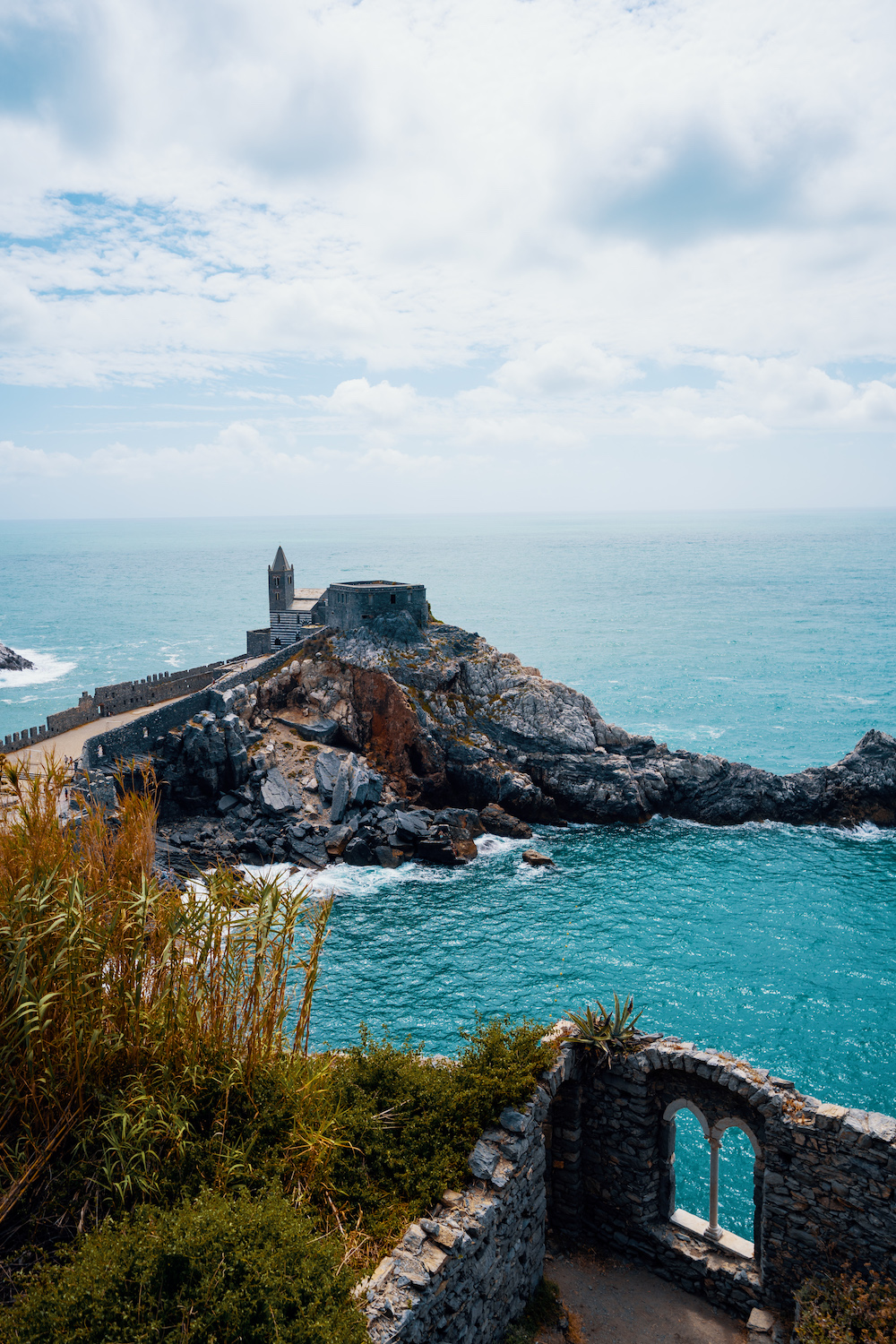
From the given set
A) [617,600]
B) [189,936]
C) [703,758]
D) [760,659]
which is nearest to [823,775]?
[703,758]

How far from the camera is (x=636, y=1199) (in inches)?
607

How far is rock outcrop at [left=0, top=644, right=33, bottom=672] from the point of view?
87125 millimetres

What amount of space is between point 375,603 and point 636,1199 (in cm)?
3890

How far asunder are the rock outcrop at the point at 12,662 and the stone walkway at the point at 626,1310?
89917 mm

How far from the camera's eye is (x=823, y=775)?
44656mm

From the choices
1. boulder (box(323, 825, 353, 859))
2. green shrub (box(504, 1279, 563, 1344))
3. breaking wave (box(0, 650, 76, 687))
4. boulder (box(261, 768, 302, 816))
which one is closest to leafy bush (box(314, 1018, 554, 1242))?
green shrub (box(504, 1279, 563, 1344))

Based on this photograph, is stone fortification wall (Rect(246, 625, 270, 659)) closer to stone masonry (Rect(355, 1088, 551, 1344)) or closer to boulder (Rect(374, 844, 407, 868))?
boulder (Rect(374, 844, 407, 868))

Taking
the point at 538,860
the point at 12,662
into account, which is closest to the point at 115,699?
the point at 538,860

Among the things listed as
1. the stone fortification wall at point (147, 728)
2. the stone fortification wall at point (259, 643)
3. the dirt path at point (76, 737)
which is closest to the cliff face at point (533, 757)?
the stone fortification wall at point (147, 728)

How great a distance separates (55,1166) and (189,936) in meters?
3.09

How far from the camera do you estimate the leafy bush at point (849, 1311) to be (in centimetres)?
1155

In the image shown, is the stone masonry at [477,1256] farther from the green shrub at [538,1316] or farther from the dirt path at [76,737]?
the dirt path at [76,737]

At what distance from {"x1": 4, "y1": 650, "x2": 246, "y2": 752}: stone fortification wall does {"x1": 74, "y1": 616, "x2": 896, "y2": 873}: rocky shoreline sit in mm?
4403

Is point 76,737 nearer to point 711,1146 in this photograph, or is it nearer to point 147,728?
point 147,728
